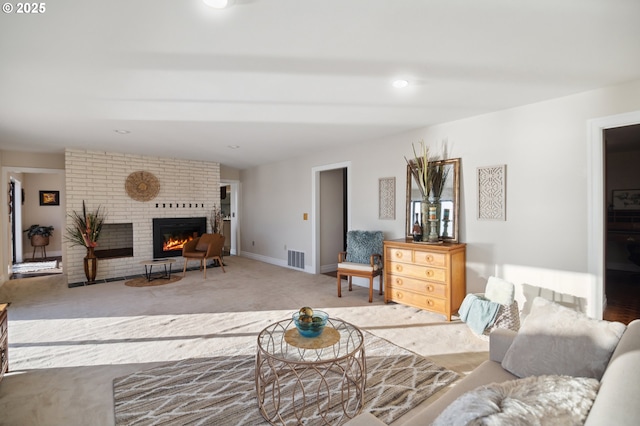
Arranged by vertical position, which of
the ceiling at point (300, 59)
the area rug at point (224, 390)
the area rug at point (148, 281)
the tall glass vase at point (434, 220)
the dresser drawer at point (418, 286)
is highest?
the ceiling at point (300, 59)

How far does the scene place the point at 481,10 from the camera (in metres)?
1.66

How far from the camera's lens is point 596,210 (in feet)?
9.23

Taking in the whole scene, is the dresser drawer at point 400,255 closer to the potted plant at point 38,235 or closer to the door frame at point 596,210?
the door frame at point 596,210

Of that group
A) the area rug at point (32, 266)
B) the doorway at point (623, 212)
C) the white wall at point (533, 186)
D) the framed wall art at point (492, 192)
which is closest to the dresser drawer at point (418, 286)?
the white wall at point (533, 186)

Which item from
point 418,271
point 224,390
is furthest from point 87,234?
point 418,271

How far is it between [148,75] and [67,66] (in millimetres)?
540

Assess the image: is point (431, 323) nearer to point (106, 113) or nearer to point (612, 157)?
point (106, 113)

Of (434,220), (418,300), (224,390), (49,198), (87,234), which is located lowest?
(224,390)

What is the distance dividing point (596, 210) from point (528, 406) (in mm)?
2883

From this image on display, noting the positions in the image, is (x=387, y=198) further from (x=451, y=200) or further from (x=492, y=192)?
(x=492, y=192)

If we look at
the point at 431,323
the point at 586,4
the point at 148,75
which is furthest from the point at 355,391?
the point at 148,75

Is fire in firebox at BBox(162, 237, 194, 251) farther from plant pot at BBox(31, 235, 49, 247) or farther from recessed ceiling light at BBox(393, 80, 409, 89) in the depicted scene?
recessed ceiling light at BBox(393, 80, 409, 89)

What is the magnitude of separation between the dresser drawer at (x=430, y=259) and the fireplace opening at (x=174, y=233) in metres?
5.00

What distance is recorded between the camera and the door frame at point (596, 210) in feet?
9.18
